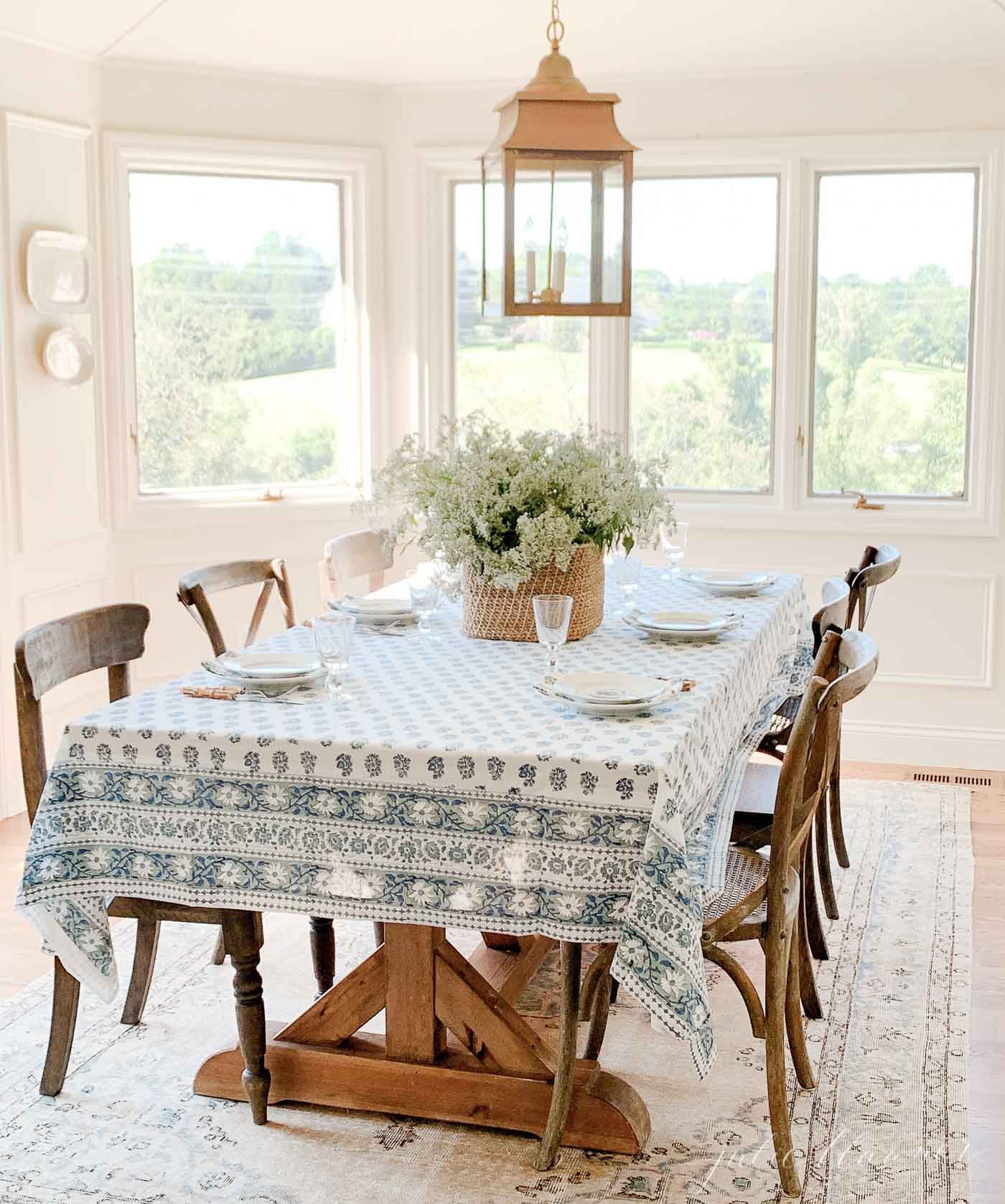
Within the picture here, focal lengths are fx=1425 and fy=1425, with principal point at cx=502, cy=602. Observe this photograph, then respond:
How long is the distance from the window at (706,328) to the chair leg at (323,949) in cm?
270

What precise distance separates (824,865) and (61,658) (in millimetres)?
1859

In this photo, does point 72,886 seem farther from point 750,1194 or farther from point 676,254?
point 676,254

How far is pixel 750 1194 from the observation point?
2.37 m

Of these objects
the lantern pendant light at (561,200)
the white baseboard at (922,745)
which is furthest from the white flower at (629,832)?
the white baseboard at (922,745)

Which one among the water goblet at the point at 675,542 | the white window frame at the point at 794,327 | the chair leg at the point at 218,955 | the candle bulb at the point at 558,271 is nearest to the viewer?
the candle bulb at the point at 558,271

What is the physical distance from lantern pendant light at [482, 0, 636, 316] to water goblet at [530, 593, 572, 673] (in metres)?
0.68

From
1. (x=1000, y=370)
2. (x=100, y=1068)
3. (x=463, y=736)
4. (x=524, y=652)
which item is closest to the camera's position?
(x=463, y=736)

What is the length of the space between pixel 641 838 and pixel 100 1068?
51.7 inches

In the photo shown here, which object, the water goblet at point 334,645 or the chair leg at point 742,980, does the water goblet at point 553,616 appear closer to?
the water goblet at point 334,645

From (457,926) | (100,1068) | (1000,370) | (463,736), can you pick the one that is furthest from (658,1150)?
(1000,370)

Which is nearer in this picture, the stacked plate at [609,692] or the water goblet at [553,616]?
the stacked plate at [609,692]

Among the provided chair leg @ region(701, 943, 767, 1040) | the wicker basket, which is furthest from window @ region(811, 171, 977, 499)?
chair leg @ region(701, 943, 767, 1040)

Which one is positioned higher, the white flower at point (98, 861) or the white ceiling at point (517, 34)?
the white ceiling at point (517, 34)

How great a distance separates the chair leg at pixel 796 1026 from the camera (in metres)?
2.55
